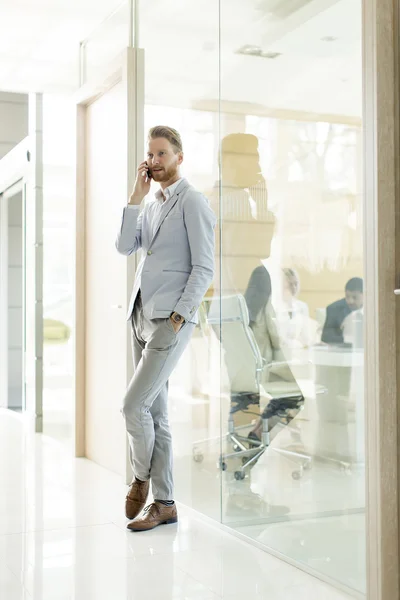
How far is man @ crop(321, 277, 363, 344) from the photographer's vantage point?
2.65m

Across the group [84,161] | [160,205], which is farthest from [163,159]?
[84,161]

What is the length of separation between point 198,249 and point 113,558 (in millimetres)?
1228

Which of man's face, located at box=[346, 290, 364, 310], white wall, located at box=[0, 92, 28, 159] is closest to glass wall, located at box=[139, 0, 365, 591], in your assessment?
man's face, located at box=[346, 290, 364, 310]

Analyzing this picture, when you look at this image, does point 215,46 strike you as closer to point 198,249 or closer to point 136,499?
point 198,249

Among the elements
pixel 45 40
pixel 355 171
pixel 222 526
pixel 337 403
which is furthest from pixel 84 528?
pixel 45 40

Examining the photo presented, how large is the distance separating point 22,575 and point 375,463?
1280 millimetres

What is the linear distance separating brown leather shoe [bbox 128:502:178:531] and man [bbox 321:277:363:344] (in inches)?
45.7

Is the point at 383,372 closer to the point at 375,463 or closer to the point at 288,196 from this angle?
the point at 375,463

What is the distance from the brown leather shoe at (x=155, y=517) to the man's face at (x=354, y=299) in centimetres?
136

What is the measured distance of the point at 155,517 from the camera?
3459mm

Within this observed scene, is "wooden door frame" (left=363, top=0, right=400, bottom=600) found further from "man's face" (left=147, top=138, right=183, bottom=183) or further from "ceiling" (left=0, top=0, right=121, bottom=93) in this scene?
"ceiling" (left=0, top=0, right=121, bottom=93)

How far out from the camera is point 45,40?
5.39 m

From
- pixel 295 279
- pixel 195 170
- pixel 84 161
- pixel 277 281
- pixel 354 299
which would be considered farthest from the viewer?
pixel 84 161

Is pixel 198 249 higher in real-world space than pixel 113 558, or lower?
higher
